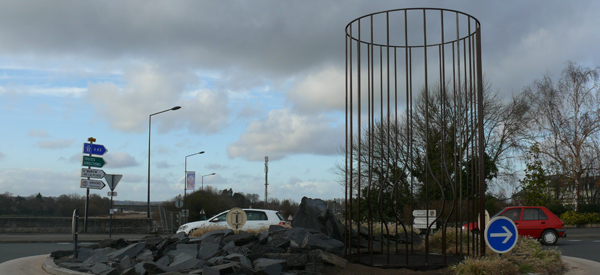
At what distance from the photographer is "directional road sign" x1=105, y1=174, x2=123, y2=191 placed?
1966 centimetres

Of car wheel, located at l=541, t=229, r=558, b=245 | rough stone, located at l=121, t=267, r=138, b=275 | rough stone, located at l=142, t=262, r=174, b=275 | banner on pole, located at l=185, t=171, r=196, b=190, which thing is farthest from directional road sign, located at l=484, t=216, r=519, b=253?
banner on pole, located at l=185, t=171, r=196, b=190

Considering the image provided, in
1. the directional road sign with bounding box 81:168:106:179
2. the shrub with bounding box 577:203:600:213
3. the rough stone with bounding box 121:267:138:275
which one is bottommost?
the shrub with bounding box 577:203:600:213

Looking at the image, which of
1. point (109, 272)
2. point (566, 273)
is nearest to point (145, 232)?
point (109, 272)

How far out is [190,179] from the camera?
48844mm

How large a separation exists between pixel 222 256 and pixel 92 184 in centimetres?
1174

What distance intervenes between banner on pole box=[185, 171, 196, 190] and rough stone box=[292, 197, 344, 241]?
38854 mm

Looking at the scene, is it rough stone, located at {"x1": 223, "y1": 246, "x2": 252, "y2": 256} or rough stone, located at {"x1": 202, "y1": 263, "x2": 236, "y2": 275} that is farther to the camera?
rough stone, located at {"x1": 223, "y1": 246, "x2": 252, "y2": 256}

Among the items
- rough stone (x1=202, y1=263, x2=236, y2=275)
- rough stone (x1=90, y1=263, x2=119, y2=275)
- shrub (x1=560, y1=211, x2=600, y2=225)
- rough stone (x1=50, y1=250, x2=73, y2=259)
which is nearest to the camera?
rough stone (x1=202, y1=263, x2=236, y2=275)

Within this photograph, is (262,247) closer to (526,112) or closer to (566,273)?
(566,273)

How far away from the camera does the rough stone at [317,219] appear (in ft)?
34.2

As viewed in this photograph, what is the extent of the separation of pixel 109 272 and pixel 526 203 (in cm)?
2895

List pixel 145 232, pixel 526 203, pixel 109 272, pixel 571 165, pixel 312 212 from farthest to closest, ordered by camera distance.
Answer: pixel 571 165
pixel 526 203
pixel 145 232
pixel 312 212
pixel 109 272

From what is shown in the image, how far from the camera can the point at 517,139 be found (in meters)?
29.5

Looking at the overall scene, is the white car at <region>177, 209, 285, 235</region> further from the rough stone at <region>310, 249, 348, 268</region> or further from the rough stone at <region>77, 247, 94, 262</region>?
the rough stone at <region>310, 249, 348, 268</region>
